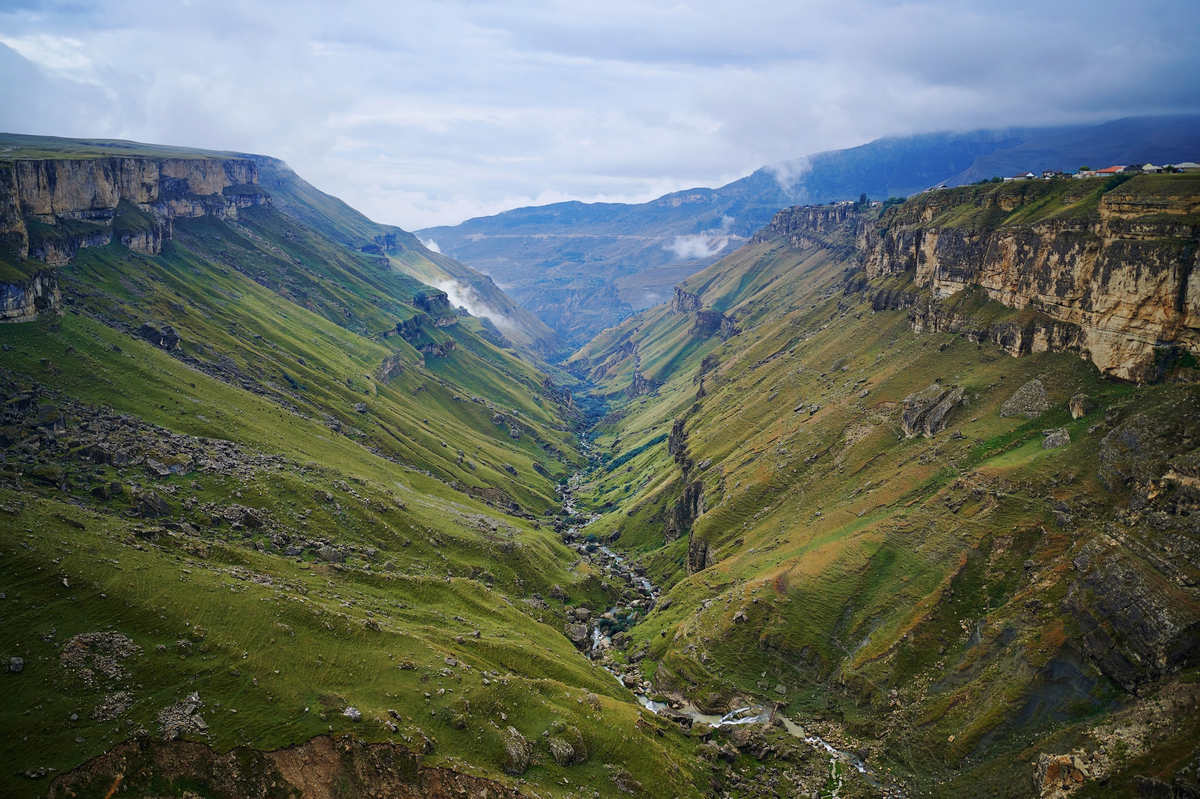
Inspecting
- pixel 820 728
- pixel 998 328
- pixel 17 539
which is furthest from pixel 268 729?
pixel 998 328

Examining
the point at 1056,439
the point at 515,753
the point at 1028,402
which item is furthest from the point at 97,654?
the point at 1028,402

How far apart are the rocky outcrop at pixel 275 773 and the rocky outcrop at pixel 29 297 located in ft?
481

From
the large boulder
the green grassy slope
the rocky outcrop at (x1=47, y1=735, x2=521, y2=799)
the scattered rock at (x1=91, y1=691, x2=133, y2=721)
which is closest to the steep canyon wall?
the large boulder

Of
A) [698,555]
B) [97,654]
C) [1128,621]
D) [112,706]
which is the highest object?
[97,654]

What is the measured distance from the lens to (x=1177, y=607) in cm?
8831

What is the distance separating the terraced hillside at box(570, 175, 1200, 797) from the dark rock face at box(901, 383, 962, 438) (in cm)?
56

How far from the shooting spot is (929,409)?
16500cm

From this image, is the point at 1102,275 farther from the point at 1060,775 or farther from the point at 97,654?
the point at 97,654

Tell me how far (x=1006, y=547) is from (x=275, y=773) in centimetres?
12054

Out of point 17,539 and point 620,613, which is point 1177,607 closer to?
point 620,613

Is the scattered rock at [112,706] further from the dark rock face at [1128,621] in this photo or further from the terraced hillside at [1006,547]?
the dark rock face at [1128,621]

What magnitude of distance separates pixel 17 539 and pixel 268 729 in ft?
147

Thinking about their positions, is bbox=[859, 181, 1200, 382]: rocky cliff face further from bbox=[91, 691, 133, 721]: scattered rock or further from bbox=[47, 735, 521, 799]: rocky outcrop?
bbox=[91, 691, 133, 721]: scattered rock

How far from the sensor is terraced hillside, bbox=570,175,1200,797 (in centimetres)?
9188
